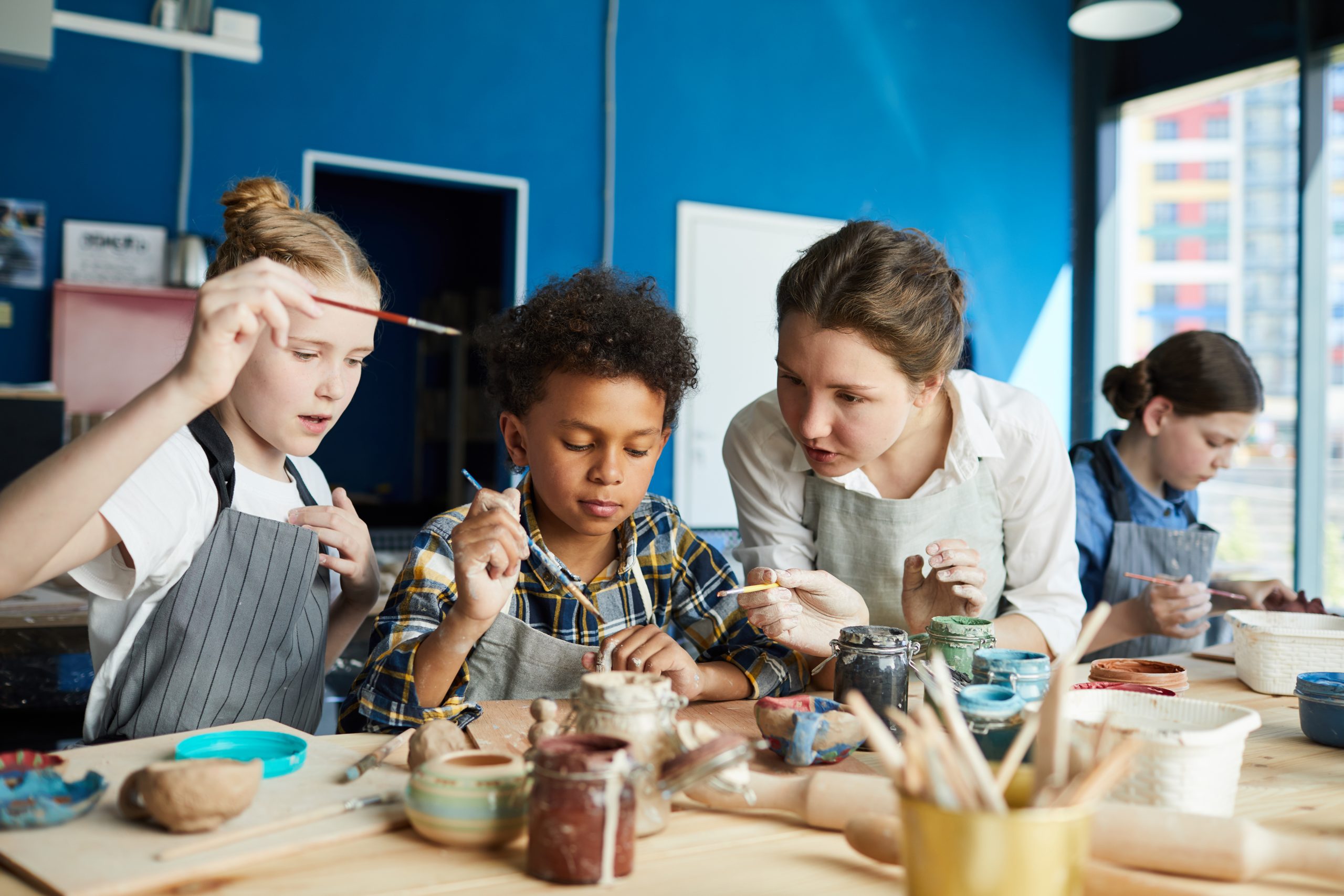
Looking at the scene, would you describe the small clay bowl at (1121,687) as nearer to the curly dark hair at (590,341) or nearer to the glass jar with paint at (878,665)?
the glass jar with paint at (878,665)

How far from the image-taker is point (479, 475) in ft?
23.3

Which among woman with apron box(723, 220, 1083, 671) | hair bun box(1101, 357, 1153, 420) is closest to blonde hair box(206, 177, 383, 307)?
woman with apron box(723, 220, 1083, 671)

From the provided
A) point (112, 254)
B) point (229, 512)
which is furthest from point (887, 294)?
point (112, 254)

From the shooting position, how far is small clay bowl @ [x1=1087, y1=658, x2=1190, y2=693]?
4.89ft

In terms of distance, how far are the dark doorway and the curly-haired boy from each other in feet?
18.0

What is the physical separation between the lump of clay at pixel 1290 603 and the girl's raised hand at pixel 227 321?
6.40 feet

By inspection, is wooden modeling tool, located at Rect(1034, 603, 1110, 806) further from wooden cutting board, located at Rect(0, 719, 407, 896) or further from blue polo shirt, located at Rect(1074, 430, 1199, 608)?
blue polo shirt, located at Rect(1074, 430, 1199, 608)

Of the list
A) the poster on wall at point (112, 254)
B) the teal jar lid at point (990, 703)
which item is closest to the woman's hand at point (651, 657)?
the teal jar lid at point (990, 703)

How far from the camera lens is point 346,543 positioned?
167 centimetres

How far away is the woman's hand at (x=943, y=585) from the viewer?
1.55 metres

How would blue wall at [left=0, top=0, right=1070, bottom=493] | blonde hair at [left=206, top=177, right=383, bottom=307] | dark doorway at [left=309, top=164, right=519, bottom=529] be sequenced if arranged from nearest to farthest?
blonde hair at [left=206, top=177, right=383, bottom=307]
blue wall at [left=0, top=0, right=1070, bottom=493]
dark doorway at [left=309, top=164, right=519, bottom=529]

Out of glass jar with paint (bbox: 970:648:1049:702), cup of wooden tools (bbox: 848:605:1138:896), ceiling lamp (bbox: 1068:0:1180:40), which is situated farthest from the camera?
ceiling lamp (bbox: 1068:0:1180:40)

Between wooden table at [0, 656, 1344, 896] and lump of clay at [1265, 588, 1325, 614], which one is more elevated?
lump of clay at [1265, 588, 1325, 614]

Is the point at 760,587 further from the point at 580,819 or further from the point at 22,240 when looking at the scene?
the point at 22,240
